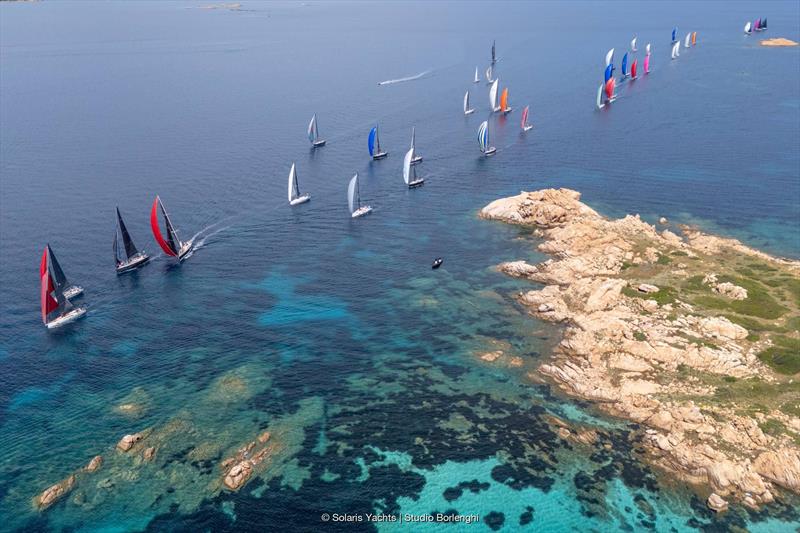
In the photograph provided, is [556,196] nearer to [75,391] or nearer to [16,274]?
[75,391]

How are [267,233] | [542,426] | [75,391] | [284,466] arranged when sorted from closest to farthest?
[284,466]
[542,426]
[75,391]
[267,233]

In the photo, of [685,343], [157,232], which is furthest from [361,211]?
[685,343]

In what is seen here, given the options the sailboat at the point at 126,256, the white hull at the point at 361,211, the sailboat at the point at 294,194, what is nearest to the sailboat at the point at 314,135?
the sailboat at the point at 294,194

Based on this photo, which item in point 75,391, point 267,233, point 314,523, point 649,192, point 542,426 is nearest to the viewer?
point 314,523

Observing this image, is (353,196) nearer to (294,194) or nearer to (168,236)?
(294,194)

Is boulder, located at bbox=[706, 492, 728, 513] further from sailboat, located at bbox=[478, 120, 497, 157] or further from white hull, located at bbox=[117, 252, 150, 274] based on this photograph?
sailboat, located at bbox=[478, 120, 497, 157]

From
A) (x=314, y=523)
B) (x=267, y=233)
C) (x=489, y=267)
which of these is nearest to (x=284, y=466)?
(x=314, y=523)
